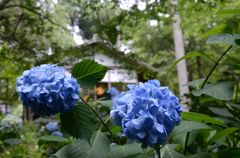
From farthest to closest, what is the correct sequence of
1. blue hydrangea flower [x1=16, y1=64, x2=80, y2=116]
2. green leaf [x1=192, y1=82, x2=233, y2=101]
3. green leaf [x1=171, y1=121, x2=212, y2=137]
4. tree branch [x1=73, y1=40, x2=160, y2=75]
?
1. tree branch [x1=73, y1=40, x2=160, y2=75]
2. green leaf [x1=192, y1=82, x2=233, y2=101]
3. green leaf [x1=171, y1=121, x2=212, y2=137]
4. blue hydrangea flower [x1=16, y1=64, x2=80, y2=116]

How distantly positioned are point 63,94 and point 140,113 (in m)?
0.22

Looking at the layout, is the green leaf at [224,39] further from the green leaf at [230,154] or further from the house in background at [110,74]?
the house in background at [110,74]

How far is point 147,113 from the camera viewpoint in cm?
85

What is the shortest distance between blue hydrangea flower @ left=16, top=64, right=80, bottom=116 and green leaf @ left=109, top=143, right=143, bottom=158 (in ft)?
0.69

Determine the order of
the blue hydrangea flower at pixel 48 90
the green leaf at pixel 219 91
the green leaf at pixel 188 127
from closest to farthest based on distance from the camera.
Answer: the blue hydrangea flower at pixel 48 90
the green leaf at pixel 188 127
the green leaf at pixel 219 91

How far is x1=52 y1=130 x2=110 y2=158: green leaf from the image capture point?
3.39ft

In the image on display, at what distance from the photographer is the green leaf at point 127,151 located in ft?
3.51

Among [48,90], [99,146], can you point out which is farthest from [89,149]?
[48,90]

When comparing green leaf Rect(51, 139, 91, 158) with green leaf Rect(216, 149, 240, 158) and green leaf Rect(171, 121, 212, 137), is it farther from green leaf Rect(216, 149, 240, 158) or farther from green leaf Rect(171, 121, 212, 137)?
green leaf Rect(216, 149, 240, 158)

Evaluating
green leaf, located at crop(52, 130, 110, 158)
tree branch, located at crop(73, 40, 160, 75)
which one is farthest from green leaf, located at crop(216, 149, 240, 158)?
tree branch, located at crop(73, 40, 160, 75)

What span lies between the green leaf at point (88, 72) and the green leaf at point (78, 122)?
0.26 ft

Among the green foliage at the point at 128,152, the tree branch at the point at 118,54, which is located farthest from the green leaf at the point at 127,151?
the tree branch at the point at 118,54

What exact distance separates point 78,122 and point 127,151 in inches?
6.8

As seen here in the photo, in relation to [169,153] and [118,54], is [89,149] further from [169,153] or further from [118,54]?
[118,54]
